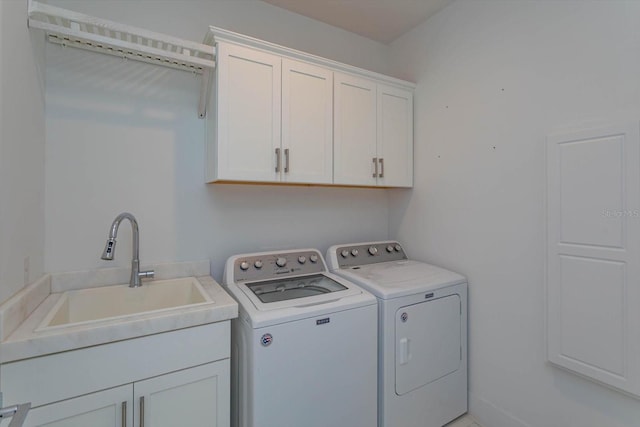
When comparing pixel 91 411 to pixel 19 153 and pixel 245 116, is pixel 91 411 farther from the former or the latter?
pixel 245 116

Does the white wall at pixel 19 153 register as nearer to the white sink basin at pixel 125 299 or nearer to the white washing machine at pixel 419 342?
the white sink basin at pixel 125 299

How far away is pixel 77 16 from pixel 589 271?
2.55 m

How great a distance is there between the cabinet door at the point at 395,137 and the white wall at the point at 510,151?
0.10m

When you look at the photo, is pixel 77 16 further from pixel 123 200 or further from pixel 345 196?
pixel 345 196

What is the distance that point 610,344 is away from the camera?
52.1 inches

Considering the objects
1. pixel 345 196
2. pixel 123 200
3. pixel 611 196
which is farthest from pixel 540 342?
pixel 123 200

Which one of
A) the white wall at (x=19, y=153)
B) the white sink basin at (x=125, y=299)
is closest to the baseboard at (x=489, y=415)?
the white sink basin at (x=125, y=299)

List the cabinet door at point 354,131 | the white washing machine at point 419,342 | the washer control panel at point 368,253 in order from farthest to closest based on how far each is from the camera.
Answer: the washer control panel at point 368,253 < the cabinet door at point 354,131 < the white washing machine at point 419,342

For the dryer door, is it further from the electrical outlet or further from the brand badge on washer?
the electrical outlet

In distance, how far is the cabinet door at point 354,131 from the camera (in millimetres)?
1981

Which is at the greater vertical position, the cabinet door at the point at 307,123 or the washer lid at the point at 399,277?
the cabinet door at the point at 307,123

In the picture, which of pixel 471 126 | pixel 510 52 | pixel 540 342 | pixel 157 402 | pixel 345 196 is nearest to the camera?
pixel 157 402

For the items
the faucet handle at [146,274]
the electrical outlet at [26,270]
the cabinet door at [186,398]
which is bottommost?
the cabinet door at [186,398]

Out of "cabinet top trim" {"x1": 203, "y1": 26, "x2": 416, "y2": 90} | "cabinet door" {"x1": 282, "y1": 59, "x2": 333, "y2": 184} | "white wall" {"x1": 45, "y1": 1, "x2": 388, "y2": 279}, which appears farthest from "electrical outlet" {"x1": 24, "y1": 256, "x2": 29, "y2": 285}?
"cabinet top trim" {"x1": 203, "y1": 26, "x2": 416, "y2": 90}
